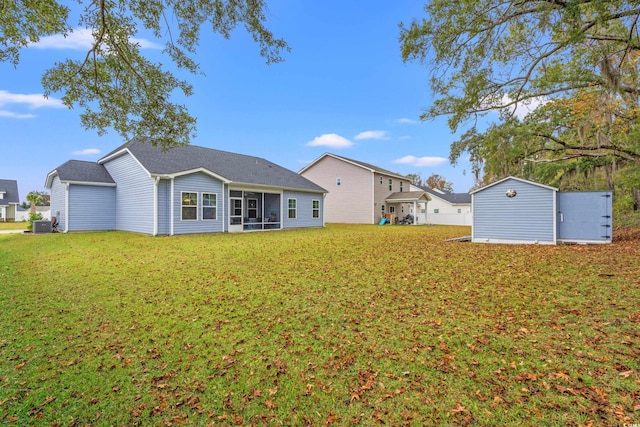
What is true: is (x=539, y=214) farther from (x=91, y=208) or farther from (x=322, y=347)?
(x=91, y=208)

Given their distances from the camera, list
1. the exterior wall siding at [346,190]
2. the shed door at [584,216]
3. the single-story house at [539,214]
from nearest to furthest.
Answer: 1. the shed door at [584,216]
2. the single-story house at [539,214]
3. the exterior wall siding at [346,190]

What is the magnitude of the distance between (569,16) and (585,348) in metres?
6.12

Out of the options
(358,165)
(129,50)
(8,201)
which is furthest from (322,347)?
(8,201)

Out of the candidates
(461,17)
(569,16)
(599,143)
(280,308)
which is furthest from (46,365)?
(599,143)

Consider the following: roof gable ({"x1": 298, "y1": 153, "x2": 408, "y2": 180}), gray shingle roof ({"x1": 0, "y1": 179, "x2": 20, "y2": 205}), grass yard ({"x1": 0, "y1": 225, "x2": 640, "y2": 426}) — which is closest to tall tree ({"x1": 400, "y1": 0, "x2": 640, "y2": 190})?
grass yard ({"x1": 0, "y1": 225, "x2": 640, "y2": 426})

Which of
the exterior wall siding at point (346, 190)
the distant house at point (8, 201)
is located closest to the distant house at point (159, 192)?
the exterior wall siding at point (346, 190)

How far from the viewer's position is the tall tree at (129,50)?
505 centimetres

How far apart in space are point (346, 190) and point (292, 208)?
32.4 ft

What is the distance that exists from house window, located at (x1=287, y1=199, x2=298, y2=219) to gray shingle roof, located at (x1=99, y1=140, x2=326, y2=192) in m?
1.03

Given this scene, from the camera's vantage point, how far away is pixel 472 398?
266 cm

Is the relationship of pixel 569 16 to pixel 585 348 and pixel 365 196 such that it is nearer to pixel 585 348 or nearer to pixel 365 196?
pixel 585 348

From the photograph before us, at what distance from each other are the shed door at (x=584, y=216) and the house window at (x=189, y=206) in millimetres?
16003

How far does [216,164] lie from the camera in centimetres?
1872

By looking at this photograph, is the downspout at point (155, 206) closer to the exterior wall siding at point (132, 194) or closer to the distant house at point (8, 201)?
the exterior wall siding at point (132, 194)
